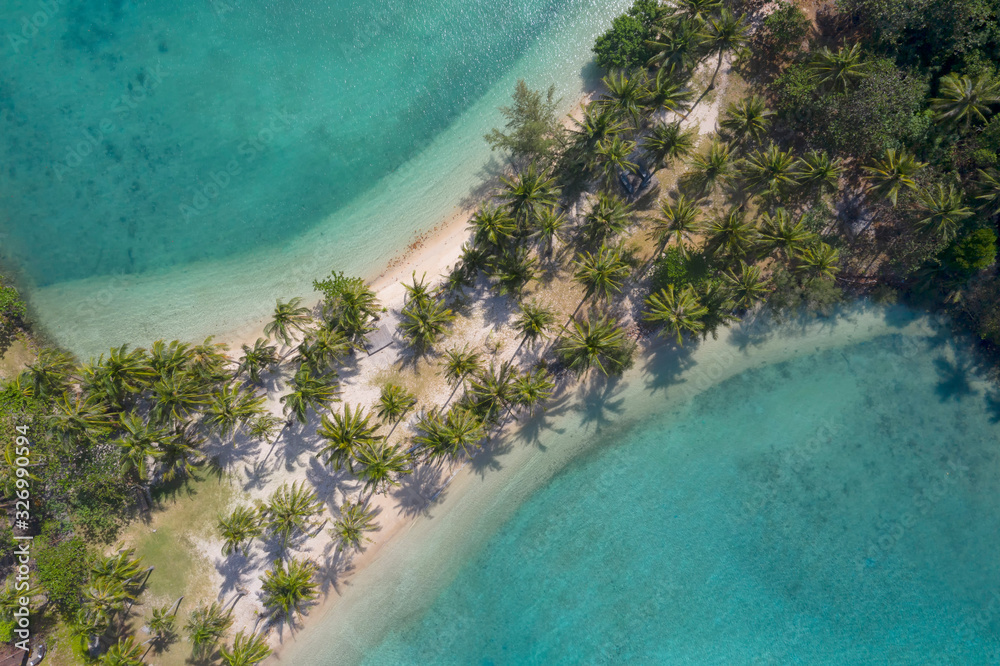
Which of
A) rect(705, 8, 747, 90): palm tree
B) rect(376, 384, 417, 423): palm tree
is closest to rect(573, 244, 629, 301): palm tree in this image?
A: rect(376, 384, 417, 423): palm tree

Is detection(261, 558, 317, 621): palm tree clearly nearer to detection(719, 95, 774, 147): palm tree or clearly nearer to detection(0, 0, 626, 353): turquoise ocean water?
detection(0, 0, 626, 353): turquoise ocean water

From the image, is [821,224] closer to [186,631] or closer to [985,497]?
[985,497]

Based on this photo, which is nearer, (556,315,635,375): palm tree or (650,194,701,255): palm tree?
(556,315,635,375): palm tree

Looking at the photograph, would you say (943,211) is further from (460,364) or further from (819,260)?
(460,364)

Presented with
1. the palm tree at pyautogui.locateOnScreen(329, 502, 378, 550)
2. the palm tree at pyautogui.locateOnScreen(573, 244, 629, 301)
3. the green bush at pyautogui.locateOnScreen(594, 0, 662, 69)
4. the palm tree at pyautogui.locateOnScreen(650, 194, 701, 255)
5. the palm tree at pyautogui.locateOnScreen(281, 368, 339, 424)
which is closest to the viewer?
the palm tree at pyautogui.locateOnScreen(573, 244, 629, 301)

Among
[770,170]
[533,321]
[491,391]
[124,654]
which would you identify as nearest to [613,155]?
[770,170]

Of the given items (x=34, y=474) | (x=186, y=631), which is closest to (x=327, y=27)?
(x=34, y=474)

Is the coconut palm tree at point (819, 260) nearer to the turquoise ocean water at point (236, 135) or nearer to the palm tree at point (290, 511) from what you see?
the turquoise ocean water at point (236, 135)
